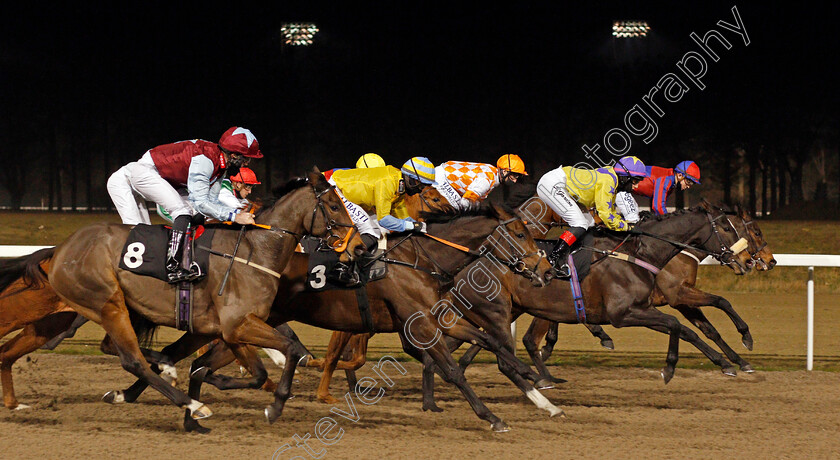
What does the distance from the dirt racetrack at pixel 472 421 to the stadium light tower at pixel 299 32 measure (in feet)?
68.1

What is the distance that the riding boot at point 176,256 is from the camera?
452 centimetres

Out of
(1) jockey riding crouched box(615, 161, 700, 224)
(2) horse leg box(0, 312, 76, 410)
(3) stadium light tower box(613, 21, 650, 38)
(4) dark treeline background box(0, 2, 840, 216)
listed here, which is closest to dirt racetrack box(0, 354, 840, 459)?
(2) horse leg box(0, 312, 76, 410)

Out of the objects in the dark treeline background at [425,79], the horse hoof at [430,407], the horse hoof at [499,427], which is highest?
the dark treeline background at [425,79]

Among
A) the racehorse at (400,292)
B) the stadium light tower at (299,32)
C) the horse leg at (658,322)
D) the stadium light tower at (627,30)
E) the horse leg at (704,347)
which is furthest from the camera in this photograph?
the stadium light tower at (627,30)

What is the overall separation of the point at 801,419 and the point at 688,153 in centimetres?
3435

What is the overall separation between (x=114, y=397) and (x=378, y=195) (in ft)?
6.87

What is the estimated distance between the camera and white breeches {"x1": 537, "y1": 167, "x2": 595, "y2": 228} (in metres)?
6.15

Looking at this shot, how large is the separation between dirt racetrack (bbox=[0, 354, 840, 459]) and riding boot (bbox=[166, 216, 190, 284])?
858 millimetres

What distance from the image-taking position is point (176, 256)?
4.55 metres

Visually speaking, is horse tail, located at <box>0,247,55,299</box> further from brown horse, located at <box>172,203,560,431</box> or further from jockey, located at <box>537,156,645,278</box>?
jockey, located at <box>537,156,645,278</box>

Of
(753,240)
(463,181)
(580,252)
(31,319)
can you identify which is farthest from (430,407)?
(753,240)

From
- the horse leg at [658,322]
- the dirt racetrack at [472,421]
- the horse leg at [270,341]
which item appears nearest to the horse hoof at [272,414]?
the horse leg at [270,341]

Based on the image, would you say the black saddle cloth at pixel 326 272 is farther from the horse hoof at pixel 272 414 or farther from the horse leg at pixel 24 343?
the horse leg at pixel 24 343

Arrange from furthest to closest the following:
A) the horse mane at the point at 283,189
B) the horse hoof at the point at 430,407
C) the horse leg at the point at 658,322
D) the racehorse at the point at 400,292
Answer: the horse leg at the point at 658,322, the horse hoof at the point at 430,407, the racehorse at the point at 400,292, the horse mane at the point at 283,189
